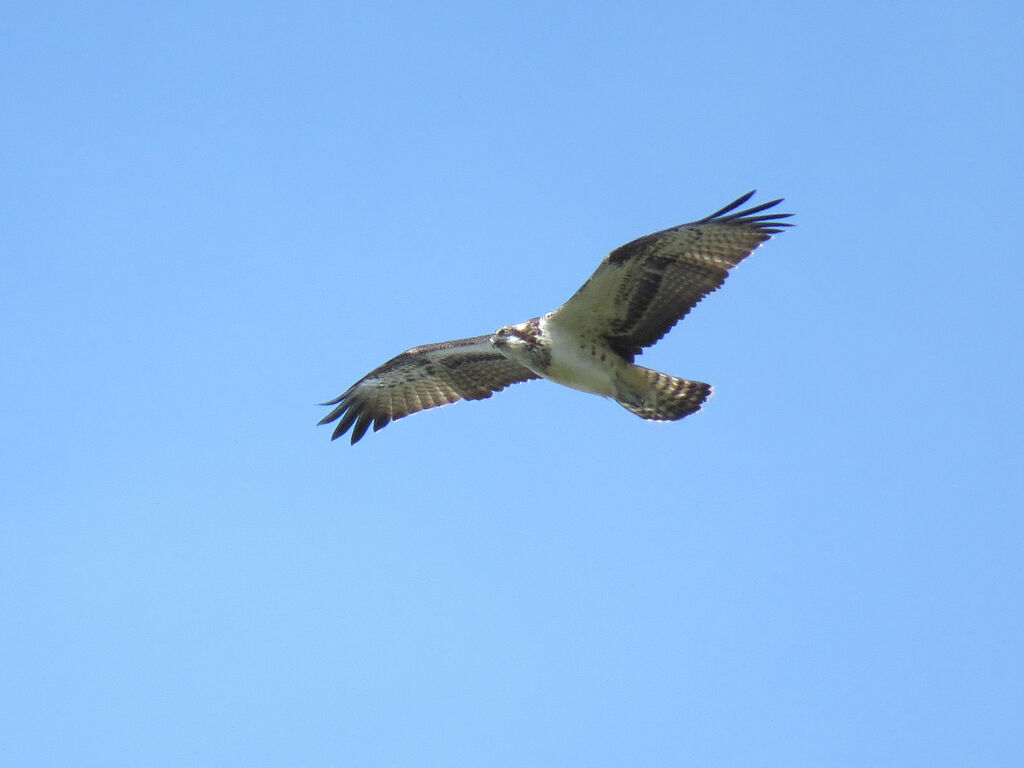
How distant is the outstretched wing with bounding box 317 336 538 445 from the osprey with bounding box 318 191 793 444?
84mm

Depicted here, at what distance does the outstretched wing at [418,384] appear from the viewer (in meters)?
11.4

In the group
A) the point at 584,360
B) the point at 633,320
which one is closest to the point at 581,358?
the point at 584,360

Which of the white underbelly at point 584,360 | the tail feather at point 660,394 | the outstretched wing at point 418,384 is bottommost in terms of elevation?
the tail feather at point 660,394

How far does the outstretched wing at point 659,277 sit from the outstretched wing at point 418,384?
4.03 feet

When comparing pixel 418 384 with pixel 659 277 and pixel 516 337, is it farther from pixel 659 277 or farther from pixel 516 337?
pixel 659 277

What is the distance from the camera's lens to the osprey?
9938 millimetres

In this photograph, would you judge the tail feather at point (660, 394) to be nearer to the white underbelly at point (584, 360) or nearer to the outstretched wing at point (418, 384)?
the white underbelly at point (584, 360)

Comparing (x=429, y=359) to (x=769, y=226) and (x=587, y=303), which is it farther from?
(x=769, y=226)

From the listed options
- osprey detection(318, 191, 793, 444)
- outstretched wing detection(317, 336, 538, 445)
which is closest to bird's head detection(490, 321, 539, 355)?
osprey detection(318, 191, 793, 444)

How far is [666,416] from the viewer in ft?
34.4

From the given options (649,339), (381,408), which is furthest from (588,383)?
(381,408)

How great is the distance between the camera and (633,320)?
33.9 ft

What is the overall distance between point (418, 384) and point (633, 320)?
232 centimetres

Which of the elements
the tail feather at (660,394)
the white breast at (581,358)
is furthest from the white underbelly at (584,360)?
the tail feather at (660,394)
